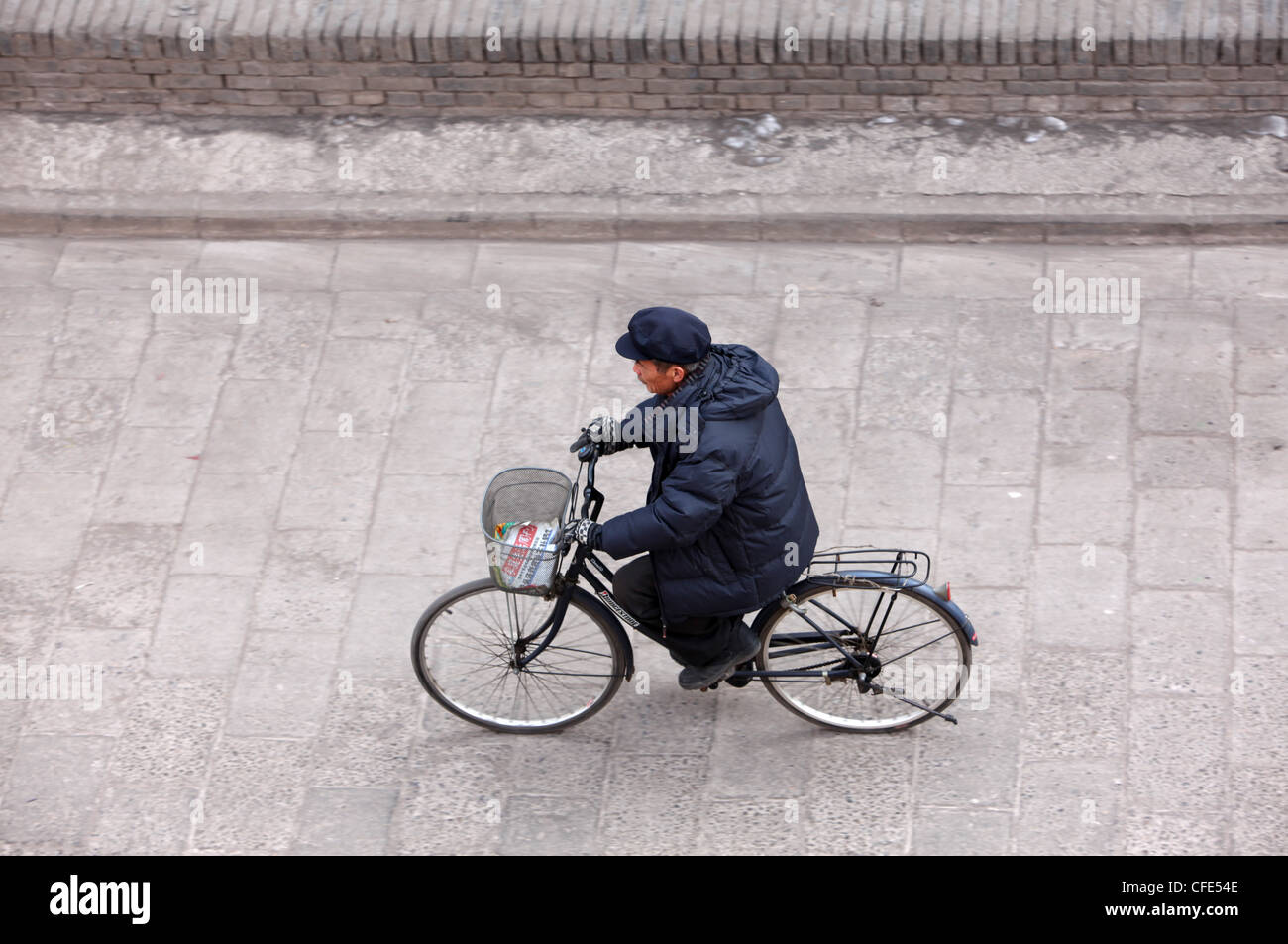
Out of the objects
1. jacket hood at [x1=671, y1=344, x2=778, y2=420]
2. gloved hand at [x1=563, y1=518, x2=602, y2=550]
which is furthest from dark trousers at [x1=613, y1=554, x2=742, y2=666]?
jacket hood at [x1=671, y1=344, x2=778, y2=420]

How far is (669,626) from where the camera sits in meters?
Result: 5.29

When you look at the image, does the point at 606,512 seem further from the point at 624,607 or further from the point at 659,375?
the point at 659,375

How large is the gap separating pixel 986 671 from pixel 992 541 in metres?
0.70

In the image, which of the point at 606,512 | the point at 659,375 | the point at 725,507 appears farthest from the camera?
the point at 606,512

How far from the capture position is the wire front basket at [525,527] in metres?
5.02

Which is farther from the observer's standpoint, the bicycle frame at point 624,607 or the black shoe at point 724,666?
the black shoe at point 724,666

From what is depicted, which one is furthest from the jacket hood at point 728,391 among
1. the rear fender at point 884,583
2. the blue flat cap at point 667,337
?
the rear fender at point 884,583

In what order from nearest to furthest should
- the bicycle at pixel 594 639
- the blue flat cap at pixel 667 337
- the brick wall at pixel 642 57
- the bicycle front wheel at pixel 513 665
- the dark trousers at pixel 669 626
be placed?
1. the blue flat cap at pixel 667 337
2. the bicycle at pixel 594 639
3. the dark trousers at pixel 669 626
4. the bicycle front wheel at pixel 513 665
5. the brick wall at pixel 642 57

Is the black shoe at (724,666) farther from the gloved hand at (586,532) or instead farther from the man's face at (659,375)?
the man's face at (659,375)

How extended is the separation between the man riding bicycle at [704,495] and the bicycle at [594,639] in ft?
0.47

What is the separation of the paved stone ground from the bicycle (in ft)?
0.45

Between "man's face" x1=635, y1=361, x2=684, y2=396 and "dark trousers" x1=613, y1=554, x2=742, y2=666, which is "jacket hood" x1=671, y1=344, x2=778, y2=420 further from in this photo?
"dark trousers" x1=613, y1=554, x2=742, y2=666

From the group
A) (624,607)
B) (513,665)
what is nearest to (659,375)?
(624,607)

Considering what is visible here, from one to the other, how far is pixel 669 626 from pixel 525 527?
651 millimetres
